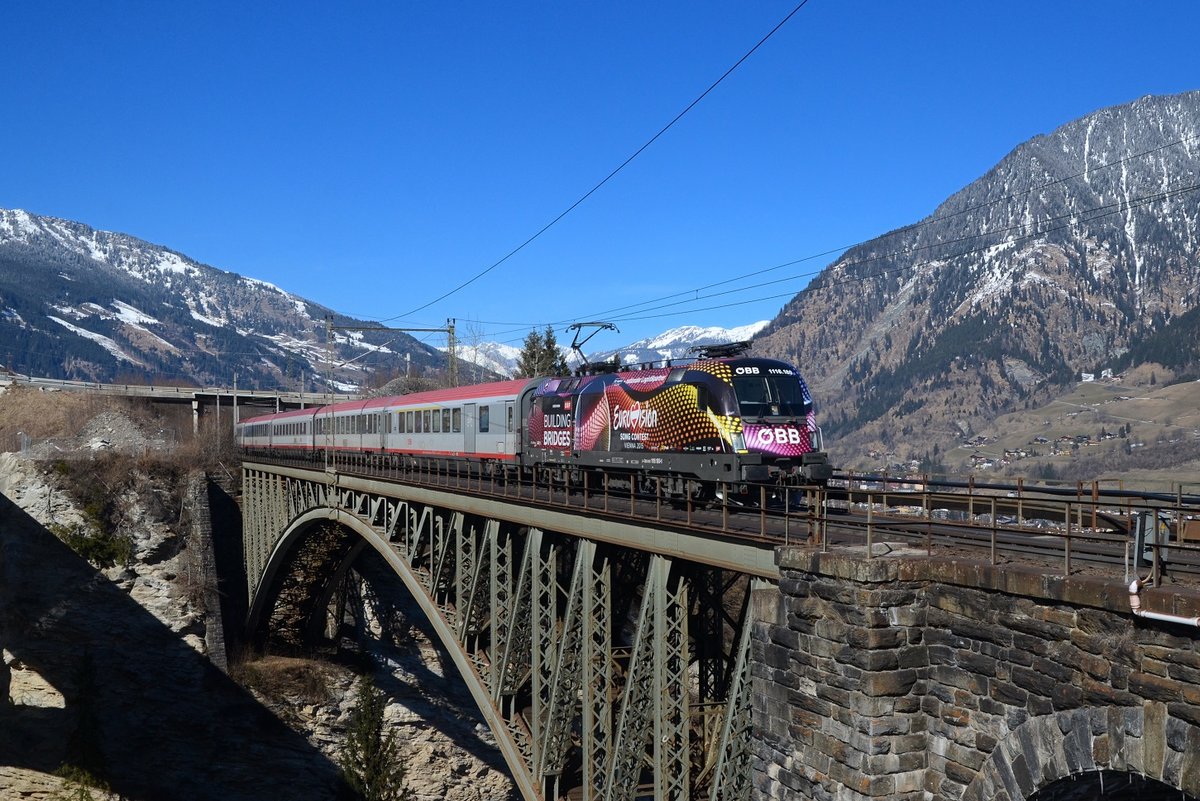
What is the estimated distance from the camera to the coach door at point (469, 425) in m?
30.5

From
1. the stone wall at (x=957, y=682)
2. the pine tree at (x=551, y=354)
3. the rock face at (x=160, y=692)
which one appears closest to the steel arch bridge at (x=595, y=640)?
the stone wall at (x=957, y=682)

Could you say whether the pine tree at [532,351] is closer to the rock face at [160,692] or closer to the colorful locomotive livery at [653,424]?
the rock face at [160,692]

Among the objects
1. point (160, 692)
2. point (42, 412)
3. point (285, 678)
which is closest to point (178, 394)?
point (42, 412)

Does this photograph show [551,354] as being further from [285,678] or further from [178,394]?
[178,394]

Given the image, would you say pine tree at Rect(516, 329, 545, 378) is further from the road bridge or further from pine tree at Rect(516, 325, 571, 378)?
the road bridge

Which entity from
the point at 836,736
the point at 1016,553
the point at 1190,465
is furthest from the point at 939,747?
the point at 1190,465

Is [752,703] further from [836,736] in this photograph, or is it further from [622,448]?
[622,448]

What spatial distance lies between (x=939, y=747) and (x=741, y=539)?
347 cm

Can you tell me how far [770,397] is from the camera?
61.0 feet

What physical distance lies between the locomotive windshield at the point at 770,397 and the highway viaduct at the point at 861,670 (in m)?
2.35

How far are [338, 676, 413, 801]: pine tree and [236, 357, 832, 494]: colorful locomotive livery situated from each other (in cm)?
1275

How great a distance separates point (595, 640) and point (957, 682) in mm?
8760

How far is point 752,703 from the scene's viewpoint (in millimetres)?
10961

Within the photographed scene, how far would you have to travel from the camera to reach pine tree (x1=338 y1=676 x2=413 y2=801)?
36.9 m
